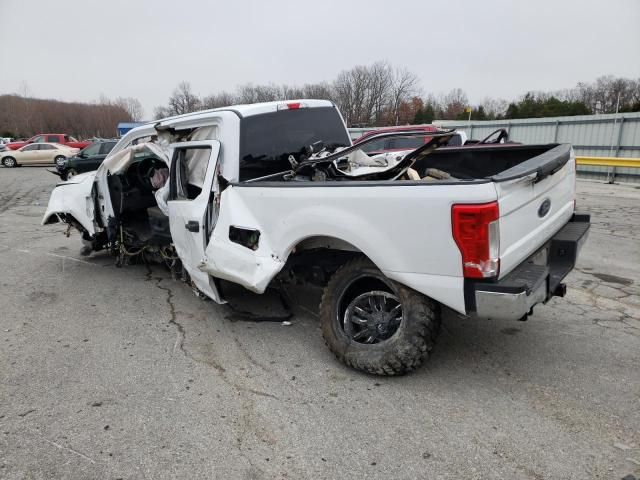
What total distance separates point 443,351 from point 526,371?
0.62 metres

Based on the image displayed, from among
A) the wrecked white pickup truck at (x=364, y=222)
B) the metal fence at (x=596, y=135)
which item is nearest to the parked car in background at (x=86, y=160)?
the wrecked white pickup truck at (x=364, y=222)

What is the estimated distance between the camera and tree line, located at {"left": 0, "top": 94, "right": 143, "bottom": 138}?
9075cm

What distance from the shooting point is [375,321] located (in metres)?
3.40

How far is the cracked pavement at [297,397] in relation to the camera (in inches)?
98.6

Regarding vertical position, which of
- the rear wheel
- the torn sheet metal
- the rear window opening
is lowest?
the rear wheel

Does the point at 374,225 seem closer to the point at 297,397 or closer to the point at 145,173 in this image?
the point at 297,397

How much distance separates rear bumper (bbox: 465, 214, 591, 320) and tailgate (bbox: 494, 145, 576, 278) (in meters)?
0.07

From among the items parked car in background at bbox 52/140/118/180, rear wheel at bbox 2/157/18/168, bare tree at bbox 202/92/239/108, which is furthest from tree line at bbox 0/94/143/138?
parked car in background at bbox 52/140/118/180

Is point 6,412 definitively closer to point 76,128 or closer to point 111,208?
point 111,208

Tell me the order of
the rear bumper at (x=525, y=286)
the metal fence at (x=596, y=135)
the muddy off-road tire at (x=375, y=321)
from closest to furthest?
the rear bumper at (x=525, y=286) → the muddy off-road tire at (x=375, y=321) → the metal fence at (x=596, y=135)

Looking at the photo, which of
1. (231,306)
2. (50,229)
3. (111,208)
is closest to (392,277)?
(231,306)

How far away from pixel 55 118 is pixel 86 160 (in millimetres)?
95636

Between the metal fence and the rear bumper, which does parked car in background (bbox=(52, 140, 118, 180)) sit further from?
the rear bumper

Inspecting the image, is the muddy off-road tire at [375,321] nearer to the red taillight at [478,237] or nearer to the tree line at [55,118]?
the red taillight at [478,237]
